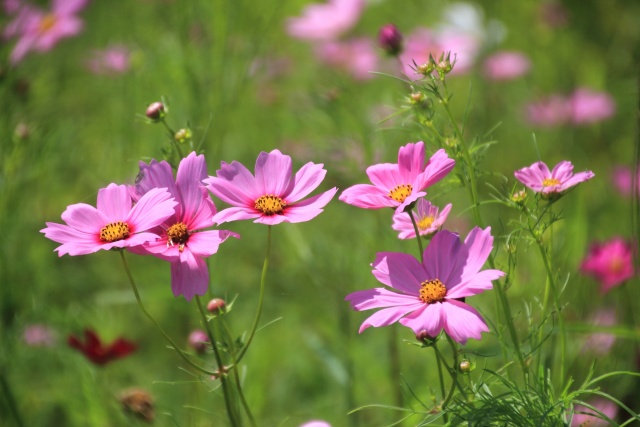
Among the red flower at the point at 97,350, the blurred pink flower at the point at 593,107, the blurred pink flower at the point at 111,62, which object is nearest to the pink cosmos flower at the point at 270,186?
the red flower at the point at 97,350

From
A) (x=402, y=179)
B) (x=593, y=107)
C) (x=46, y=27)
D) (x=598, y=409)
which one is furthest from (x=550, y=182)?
(x=593, y=107)

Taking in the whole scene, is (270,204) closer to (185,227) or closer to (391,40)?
(185,227)

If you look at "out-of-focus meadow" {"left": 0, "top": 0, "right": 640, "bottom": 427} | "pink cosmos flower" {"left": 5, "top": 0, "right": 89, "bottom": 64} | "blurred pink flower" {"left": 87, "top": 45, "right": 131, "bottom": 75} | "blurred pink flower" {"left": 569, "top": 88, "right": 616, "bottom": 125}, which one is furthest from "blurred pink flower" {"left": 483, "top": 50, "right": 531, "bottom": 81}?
"pink cosmos flower" {"left": 5, "top": 0, "right": 89, "bottom": 64}

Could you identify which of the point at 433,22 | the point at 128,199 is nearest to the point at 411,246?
the point at 128,199

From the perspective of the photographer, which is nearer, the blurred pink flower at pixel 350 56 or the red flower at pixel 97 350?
the red flower at pixel 97 350

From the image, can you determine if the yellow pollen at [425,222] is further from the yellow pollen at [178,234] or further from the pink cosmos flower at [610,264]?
the pink cosmos flower at [610,264]

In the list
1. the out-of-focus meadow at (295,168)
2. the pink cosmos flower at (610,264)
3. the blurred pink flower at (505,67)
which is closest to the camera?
the pink cosmos flower at (610,264)
